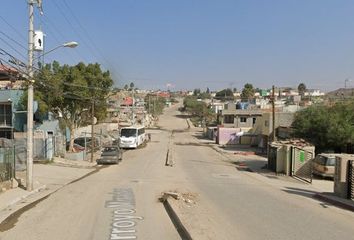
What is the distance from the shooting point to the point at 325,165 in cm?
3359

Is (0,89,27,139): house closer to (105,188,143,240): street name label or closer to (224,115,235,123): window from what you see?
(105,188,143,240): street name label

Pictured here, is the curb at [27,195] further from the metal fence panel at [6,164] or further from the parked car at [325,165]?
the parked car at [325,165]

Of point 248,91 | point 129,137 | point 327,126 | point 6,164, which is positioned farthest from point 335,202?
point 248,91

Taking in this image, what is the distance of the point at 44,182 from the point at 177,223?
16.3m

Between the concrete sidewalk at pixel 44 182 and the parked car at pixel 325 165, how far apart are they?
16.6 meters

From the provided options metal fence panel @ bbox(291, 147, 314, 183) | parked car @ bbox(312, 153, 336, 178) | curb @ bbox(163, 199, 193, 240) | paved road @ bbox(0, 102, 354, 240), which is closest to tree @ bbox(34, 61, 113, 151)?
metal fence panel @ bbox(291, 147, 314, 183)

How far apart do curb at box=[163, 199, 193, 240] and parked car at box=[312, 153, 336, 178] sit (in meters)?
18.9

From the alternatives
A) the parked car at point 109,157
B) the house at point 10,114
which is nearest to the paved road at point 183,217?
the parked car at point 109,157

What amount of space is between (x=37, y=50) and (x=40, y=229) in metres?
13.0

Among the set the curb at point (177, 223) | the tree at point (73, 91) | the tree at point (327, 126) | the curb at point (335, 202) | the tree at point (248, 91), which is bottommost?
the curb at point (335, 202)

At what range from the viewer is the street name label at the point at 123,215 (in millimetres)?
12516

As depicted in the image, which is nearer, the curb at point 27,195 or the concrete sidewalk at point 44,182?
the concrete sidewalk at point 44,182

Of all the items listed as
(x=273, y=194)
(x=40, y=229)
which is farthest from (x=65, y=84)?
(x=40, y=229)

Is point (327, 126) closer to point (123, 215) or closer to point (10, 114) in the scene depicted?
point (123, 215)
